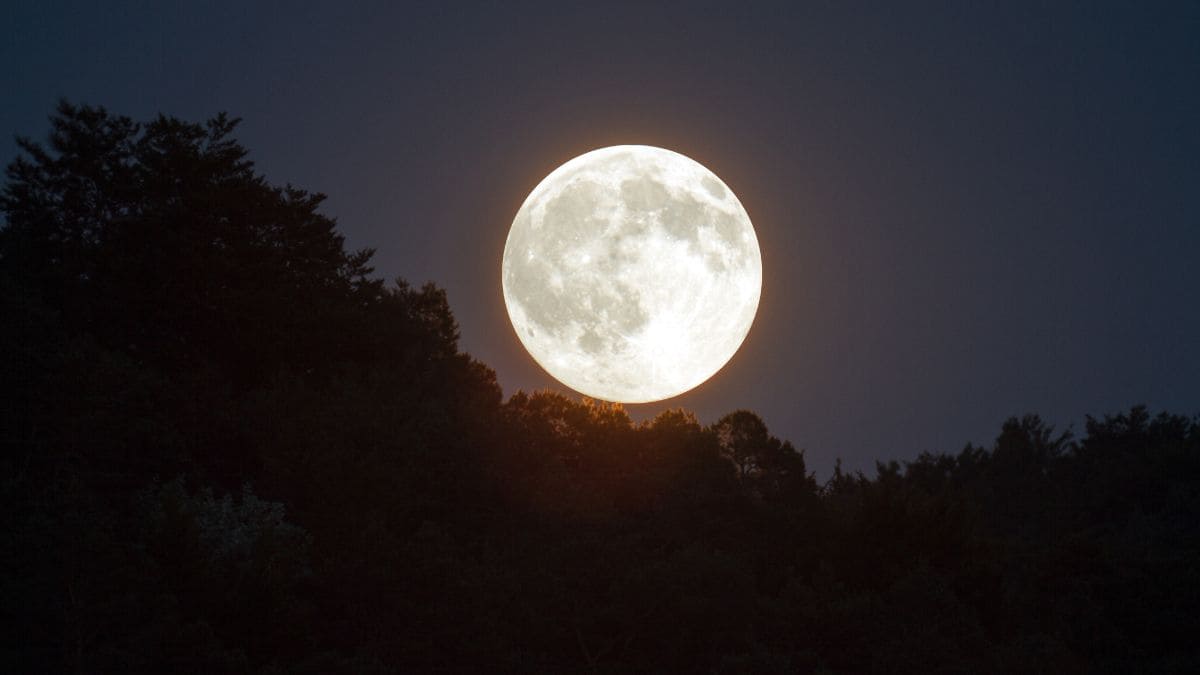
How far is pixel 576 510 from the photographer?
1459 inches

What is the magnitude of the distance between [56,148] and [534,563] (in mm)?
26217

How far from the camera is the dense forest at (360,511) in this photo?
23.9 meters

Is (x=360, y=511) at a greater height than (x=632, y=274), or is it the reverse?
(x=632, y=274)

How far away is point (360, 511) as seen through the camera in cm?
3250

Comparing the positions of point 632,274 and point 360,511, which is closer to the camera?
point 360,511

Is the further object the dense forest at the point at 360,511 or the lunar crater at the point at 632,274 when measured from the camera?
the lunar crater at the point at 632,274

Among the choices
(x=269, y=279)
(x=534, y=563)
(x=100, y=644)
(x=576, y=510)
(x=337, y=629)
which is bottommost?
(x=100, y=644)

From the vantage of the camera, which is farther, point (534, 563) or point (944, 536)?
point (944, 536)

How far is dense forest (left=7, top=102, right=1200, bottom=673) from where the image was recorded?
23.9 meters

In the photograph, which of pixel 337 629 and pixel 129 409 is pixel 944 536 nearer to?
pixel 337 629

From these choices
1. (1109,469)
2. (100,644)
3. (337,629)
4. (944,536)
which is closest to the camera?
(100,644)

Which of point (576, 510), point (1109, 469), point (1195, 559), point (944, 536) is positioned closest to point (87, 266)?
point (576, 510)

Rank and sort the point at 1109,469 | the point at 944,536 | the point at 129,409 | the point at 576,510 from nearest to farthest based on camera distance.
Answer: the point at 129,409
the point at 576,510
the point at 944,536
the point at 1109,469

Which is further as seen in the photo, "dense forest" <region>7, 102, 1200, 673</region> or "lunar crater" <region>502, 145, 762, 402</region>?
"lunar crater" <region>502, 145, 762, 402</region>
